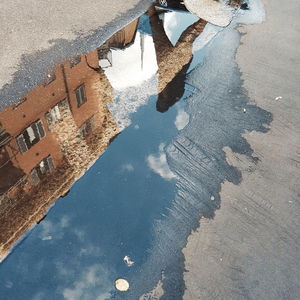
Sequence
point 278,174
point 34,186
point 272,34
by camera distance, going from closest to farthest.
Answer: point 34,186 → point 278,174 → point 272,34

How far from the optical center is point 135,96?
253 inches

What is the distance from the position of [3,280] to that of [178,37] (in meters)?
6.98

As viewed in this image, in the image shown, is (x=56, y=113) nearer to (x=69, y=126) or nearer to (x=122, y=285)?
(x=69, y=126)

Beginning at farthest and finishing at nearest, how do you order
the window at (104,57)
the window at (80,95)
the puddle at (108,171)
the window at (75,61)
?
1. the window at (104,57)
2. the window at (75,61)
3. the window at (80,95)
4. the puddle at (108,171)

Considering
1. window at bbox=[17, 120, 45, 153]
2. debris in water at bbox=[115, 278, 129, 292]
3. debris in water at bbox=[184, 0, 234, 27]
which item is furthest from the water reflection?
debris in water at bbox=[184, 0, 234, 27]

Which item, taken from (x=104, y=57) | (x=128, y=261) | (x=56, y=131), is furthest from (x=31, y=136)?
(x=104, y=57)

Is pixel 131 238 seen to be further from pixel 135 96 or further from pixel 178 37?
pixel 178 37

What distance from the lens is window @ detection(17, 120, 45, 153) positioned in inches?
207

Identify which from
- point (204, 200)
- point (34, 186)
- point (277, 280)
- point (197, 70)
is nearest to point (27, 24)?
point (197, 70)

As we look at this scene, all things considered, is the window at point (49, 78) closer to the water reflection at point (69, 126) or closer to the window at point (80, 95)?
the water reflection at point (69, 126)

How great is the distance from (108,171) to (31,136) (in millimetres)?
1454

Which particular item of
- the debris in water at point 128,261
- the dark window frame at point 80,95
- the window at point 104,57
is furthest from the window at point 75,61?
the debris in water at point 128,261

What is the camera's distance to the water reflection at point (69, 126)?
4512mm

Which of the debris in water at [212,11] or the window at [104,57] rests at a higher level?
the window at [104,57]
